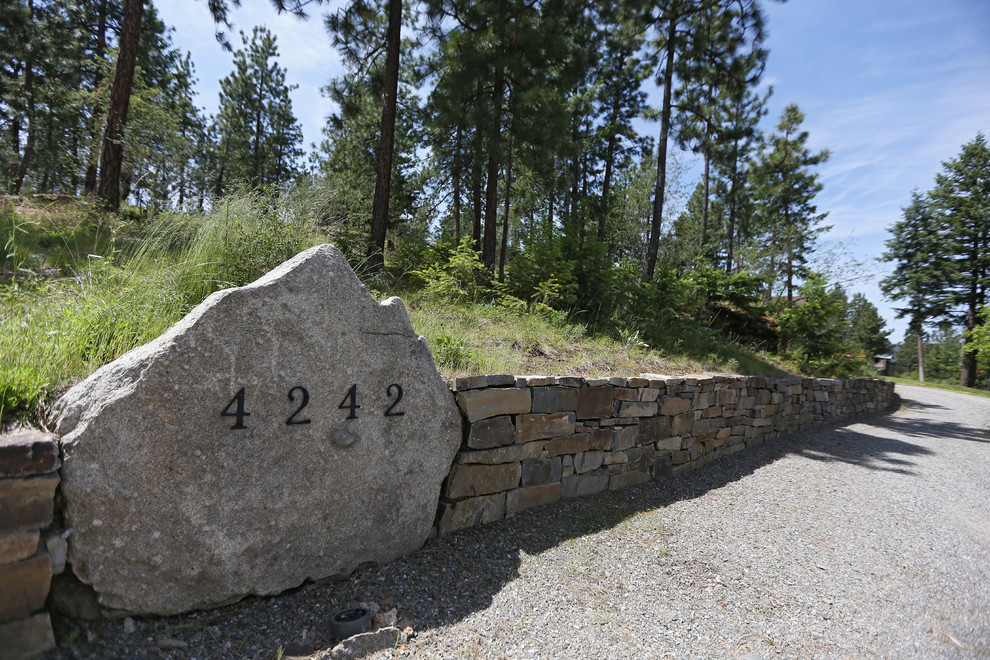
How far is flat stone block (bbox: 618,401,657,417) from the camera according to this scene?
425 cm

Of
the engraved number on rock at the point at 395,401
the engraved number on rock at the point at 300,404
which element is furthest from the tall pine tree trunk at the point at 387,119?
the engraved number on rock at the point at 300,404

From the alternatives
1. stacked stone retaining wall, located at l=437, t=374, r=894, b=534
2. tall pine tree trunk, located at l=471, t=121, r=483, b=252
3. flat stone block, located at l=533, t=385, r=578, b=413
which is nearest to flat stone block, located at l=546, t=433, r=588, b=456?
stacked stone retaining wall, located at l=437, t=374, r=894, b=534

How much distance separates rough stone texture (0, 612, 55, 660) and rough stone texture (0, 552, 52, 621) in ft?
0.10

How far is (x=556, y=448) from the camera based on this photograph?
3674 millimetres

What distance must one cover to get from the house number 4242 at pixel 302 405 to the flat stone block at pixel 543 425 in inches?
41.7

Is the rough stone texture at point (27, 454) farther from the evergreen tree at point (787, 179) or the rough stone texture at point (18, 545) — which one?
the evergreen tree at point (787, 179)

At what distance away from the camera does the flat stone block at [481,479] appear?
3004 millimetres

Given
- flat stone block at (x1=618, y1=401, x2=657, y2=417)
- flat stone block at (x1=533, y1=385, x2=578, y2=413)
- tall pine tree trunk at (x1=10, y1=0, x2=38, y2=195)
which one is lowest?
flat stone block at (x1=618, y1=401, x2=657, y2=417)

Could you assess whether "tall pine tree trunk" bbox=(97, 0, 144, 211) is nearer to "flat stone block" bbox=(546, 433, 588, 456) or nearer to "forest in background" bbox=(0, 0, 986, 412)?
"forest in background" bbox=(0, 0, 986, 412)

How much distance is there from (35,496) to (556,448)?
3.01 metres

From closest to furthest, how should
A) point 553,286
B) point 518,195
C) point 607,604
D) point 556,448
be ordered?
point 607,604 → point 556,448 → point 553,286 → point 518,195

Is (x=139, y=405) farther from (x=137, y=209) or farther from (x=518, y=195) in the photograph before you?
(x=518, y=195)

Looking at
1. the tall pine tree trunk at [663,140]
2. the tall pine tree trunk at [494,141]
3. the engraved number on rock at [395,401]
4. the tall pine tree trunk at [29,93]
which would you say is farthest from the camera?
the tall pine tree trunk at [29,93]

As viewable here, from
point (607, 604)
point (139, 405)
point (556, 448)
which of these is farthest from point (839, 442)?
point (139, 405)
